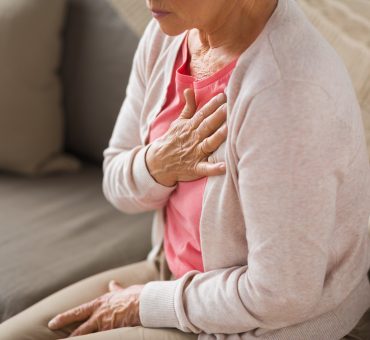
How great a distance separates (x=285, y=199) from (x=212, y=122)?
20 centimetres

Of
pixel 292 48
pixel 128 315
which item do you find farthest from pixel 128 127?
pixel 292 48

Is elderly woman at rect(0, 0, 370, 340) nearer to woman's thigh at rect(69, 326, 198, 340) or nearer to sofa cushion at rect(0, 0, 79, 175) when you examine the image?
woman's thigh at rect(69, 326, 198, 340)

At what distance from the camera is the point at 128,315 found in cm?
107

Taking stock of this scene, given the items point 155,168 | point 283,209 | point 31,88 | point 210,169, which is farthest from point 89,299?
point 31,88

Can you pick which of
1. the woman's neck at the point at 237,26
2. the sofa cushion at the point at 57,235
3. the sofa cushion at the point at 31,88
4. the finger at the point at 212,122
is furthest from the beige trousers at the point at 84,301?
the sofa cushion at the point at 31,88

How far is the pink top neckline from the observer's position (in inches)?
36.4

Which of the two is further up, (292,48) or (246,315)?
(292,48)

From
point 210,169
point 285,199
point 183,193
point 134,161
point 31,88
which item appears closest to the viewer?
point 285,199

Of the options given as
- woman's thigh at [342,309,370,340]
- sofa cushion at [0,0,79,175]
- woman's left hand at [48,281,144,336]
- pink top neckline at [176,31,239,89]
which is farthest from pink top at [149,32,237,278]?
sofa cushion at [0,0,79,175]

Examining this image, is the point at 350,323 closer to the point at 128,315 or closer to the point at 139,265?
the point at 128,315

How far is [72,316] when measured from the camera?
1.12 meters

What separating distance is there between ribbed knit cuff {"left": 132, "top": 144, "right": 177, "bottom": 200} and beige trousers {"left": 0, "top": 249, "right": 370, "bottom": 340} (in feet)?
0.63

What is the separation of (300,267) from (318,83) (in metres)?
0.26

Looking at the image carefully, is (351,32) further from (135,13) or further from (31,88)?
(31,88)
